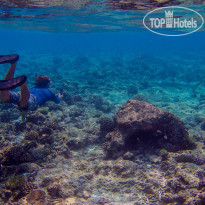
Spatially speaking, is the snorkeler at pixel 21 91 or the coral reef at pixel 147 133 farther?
the coral reef at pixel 147 133

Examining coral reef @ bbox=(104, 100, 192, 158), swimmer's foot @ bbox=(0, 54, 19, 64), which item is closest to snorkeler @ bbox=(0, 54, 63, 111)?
swimmer's foot @ bbox=(0, 54, 19, 64)

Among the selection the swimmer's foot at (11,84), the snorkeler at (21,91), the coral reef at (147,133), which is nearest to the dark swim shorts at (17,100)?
the snorkeler at (21,91)

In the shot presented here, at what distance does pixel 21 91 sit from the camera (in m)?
5.94

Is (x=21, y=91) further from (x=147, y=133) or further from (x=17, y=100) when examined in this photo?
(x=147, y=133)

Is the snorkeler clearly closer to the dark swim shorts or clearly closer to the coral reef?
the dark swim shorts

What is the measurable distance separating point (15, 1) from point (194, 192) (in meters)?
16.5

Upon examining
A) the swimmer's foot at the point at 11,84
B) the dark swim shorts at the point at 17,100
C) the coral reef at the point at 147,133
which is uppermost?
the swimmer's foot at the point at 11,84

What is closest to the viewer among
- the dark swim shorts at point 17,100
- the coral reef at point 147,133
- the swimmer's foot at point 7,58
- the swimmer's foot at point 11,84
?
the swimmer's foot at point 11,84

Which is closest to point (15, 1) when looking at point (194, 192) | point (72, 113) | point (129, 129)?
point (72, 113)

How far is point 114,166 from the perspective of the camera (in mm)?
5441

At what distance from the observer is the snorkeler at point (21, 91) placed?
493 cm

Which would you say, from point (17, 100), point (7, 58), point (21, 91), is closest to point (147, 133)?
point (21, 91)

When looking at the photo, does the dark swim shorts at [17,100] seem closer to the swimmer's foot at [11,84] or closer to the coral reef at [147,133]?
the swimmer's foot at [11,84]

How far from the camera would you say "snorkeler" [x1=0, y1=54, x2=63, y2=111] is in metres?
4.93
